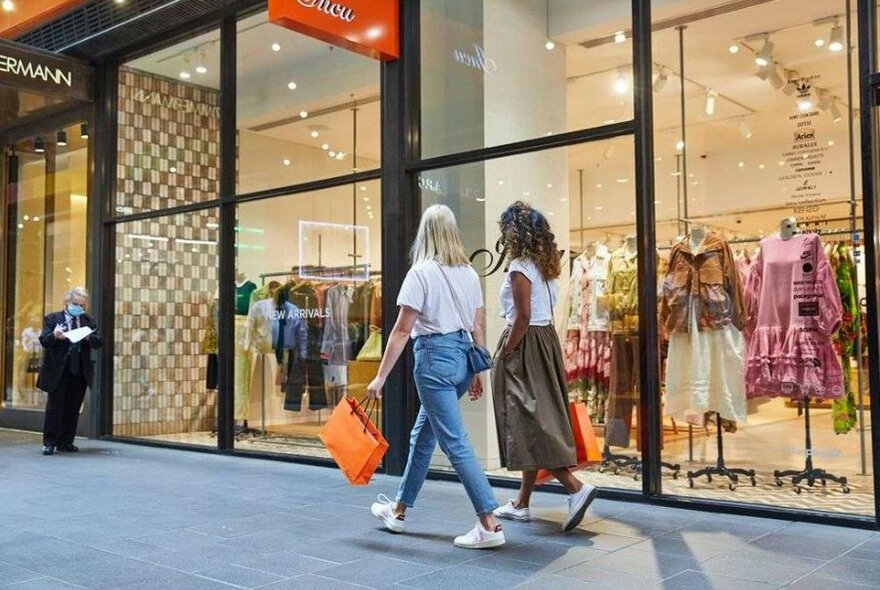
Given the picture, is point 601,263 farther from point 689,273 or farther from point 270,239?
point 270,239

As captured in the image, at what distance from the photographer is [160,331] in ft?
28.9

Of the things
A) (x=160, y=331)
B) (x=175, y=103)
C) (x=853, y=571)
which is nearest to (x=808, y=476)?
(x=853, y=571)

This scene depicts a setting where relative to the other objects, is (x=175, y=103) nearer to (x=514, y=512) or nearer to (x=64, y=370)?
(x=64, y=370)

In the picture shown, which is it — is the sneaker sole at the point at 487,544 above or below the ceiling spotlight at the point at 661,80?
below

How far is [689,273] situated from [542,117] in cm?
145

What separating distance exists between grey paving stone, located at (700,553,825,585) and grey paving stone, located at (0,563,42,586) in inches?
106

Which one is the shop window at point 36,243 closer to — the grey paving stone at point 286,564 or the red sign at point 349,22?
the red sign at point 349,22

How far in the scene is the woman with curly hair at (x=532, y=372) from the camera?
412cm

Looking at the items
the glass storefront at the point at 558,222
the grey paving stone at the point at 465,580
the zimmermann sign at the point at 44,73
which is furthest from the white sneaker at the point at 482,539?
the zimmermann sign at the point at 44,73

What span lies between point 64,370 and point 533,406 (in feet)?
17.0

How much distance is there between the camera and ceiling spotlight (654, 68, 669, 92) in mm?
5649

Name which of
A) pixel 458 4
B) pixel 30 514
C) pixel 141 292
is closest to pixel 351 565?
pixel 30 514

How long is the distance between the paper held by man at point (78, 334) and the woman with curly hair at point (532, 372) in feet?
15.6

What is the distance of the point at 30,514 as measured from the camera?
479 centimetres
